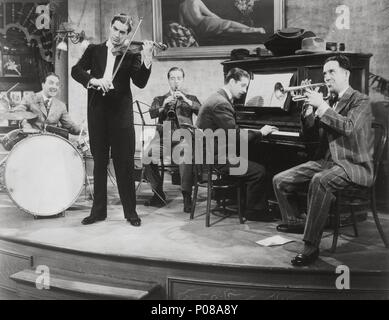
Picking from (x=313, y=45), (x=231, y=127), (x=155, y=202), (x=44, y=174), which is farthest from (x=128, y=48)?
(x=155, y=202)

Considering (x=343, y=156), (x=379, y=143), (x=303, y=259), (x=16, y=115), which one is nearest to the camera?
(x=303, y=259)

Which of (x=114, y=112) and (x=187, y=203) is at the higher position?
(x=114, y=112)

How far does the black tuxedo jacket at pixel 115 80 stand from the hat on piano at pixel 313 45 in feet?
4.70

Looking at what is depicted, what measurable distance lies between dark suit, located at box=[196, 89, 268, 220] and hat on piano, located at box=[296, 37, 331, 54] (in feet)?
2.61

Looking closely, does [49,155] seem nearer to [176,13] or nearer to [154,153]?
[154,153]

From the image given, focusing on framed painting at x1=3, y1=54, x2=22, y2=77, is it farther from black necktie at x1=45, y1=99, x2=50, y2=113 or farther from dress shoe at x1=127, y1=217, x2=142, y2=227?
dress shoe at x1=127, y1=217, x2=142, y2=227

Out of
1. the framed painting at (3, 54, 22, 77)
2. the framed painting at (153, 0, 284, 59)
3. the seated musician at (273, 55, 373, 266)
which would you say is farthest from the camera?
the framed painting at (3, 54, 22, 77)

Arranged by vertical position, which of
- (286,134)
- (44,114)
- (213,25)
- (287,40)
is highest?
(213,25)

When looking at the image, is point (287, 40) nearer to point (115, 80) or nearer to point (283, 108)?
point (283, 108)

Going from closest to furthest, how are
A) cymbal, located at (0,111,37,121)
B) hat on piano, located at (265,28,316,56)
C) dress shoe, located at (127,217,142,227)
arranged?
dress shoe, located at (127,217,142,227)
hat on piano, located at (265,28,316,56)
cymbal, located at (0,111,37,121)

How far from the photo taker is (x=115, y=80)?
13.1 feet

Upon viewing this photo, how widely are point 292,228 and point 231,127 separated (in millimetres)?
976

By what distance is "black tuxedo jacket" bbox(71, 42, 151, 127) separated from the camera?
399 centimetres
